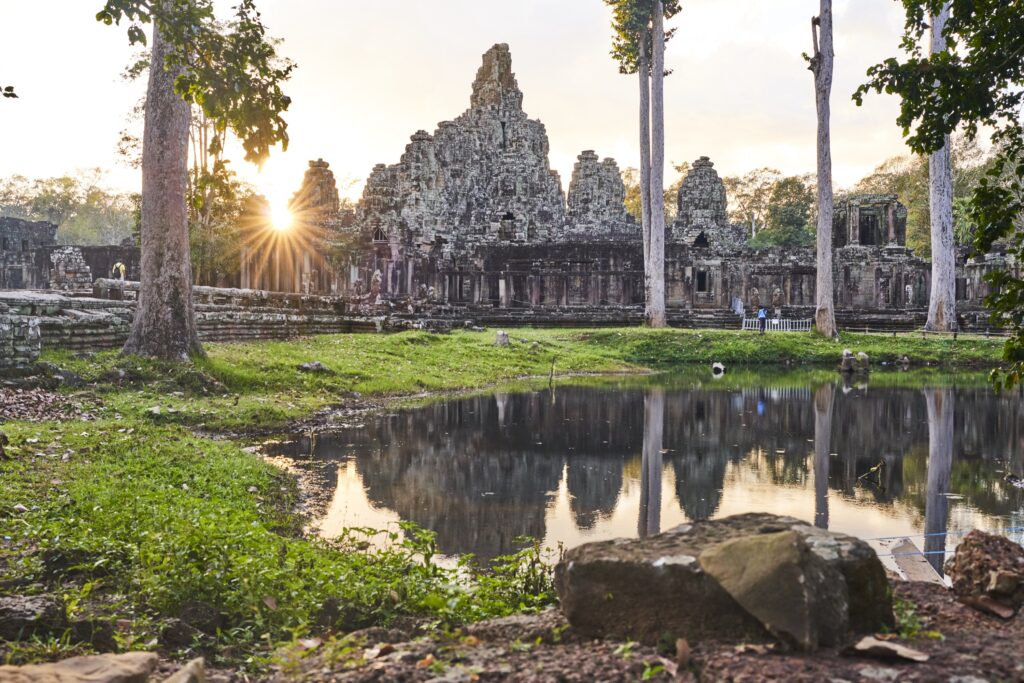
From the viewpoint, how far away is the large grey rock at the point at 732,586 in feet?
10.6

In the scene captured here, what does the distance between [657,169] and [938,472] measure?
25.2m

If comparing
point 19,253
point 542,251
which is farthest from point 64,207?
point 542,251

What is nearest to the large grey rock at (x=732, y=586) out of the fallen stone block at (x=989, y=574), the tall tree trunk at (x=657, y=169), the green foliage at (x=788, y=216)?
the fallen stone block at (x=989, y=574)

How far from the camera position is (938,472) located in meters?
9.74

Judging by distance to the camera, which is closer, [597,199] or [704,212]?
[704,212]

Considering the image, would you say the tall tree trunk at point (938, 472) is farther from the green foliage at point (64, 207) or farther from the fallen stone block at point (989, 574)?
the green foliage at point (64, 207)

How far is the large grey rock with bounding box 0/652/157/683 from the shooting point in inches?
123

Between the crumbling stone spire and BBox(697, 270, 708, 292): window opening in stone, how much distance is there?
1789 cm

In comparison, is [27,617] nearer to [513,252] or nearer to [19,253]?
[513,252]

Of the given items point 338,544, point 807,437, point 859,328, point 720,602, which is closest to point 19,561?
point 338,544

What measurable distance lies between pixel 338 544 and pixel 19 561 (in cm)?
207

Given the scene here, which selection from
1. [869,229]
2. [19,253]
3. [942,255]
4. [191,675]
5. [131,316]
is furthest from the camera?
[19,253]

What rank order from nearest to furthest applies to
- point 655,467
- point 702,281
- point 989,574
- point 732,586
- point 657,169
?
1. point 732,586
2. point 989,574
3. point 655,467
4. point 657,169
5. point 702,281

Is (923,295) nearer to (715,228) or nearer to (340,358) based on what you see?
(715,228)
